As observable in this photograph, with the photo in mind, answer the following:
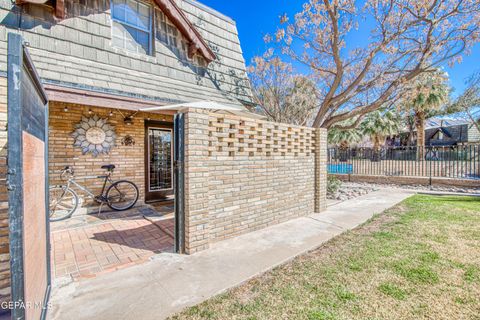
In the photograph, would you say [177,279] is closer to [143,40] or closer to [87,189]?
[87,189]

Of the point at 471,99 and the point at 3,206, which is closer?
the point at 3,206

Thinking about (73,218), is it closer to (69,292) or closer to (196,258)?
(69,292)

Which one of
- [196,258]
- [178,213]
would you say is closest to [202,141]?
[178,213]

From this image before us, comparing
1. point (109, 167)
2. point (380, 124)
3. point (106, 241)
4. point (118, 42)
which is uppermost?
point (380, 124)

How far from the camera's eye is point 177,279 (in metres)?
2.92

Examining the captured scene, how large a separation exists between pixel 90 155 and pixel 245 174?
13.0 feet

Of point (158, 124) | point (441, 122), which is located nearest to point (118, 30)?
point (158, 124)

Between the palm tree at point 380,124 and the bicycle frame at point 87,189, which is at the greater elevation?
the palm tree at point 380,124

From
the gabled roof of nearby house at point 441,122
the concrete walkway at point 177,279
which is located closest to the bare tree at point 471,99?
the gabled roof of nearby house at point 441,122

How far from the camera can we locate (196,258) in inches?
136

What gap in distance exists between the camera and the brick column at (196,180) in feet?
11.6

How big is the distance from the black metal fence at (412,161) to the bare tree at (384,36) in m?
4.30

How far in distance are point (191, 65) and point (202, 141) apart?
4936 mm

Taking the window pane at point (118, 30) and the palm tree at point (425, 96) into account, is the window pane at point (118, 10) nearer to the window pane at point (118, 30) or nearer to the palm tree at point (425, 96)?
the window pane at point (118, 30)
